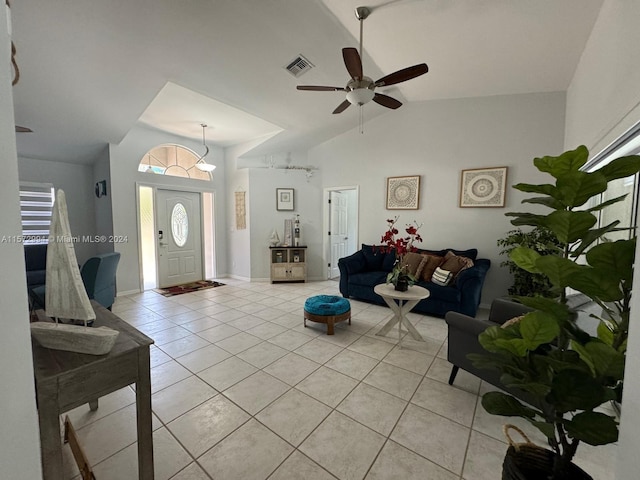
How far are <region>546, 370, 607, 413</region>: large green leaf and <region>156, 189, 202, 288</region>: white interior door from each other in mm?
5528

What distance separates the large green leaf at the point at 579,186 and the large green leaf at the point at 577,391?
0.53 meters

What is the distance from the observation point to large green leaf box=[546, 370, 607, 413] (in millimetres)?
782

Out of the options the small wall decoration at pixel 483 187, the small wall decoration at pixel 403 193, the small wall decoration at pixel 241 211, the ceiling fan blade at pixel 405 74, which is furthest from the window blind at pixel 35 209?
the small wall decoration at pixel 483 187

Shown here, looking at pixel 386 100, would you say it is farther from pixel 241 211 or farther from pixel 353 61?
pixel 241 211

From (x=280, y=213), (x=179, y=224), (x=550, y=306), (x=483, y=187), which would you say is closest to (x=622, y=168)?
(x=550, y=306)

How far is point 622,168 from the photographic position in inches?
33.4

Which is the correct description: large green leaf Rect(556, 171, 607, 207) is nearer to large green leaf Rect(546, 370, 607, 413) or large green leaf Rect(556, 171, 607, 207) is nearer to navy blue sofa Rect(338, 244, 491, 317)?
large green leaf Rect(546, 370, 607, 413)

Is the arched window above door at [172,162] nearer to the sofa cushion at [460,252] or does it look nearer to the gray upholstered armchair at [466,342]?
the sofa cushion at [460,252]

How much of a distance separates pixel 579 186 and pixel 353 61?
1.84 m

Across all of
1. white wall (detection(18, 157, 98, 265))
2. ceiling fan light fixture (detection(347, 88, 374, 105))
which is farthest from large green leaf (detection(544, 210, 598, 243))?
white wall (detection(18, 157, 98, 265))

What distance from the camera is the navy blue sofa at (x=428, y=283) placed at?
337 cm

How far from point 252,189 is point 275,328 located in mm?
3177

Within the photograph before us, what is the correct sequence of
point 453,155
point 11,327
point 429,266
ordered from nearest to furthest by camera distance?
point 11,327, point 429,266, point 453,155

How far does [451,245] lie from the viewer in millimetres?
4266
